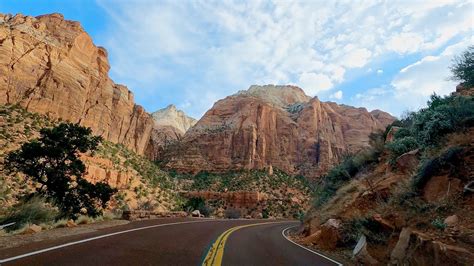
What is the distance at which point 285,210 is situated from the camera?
200ft

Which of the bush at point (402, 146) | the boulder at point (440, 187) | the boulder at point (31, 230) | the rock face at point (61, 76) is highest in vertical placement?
the rock face at point (61, 76)

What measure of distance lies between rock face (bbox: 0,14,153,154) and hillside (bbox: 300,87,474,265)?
4254 centimetres

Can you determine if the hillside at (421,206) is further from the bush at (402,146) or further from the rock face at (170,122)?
the rock face at (170,122)

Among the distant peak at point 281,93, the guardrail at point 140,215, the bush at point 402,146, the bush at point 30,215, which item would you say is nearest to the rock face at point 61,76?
the guardrail at point 140,215

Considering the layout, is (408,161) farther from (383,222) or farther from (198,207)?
(198,207)

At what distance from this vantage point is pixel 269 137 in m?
106

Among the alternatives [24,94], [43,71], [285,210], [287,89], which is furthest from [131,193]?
[287,89]

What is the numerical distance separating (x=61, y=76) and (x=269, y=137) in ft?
227

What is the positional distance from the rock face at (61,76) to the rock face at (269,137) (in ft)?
106

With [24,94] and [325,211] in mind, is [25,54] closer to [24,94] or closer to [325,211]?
[24,94]

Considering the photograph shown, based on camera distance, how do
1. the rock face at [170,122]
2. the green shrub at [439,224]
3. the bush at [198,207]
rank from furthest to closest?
the rock face at [170,122], the bush at [198,207], the green shrub at [439,224]

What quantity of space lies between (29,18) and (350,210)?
187 feet

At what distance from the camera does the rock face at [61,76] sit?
4288cm

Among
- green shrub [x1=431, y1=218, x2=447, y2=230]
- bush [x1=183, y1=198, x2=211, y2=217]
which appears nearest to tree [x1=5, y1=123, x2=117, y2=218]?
green shrub [x1=431, y1=218, x2=447, y2=230]
